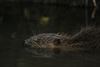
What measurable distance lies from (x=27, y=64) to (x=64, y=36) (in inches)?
58.5

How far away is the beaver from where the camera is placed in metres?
9.70

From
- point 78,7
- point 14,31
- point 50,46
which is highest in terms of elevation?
point 50,46

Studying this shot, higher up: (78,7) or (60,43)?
(60,43)

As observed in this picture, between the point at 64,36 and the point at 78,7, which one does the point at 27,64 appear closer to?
the point at 64,36

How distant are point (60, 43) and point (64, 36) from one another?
288mm

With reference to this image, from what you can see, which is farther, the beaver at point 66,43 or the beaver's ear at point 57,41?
the beaver's ear at point 57,41

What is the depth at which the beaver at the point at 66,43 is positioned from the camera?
970cm

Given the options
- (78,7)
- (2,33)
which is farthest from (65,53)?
(78,7)

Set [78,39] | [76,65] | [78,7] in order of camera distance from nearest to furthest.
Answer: [76,65]
[78,39]
[78,7]

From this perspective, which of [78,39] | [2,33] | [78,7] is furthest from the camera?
[78,7]

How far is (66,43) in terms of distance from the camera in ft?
32.7

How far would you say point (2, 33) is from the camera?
15164mm

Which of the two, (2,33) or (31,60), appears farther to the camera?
(2,33)

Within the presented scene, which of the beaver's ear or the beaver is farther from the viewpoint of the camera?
the beaver's ear
